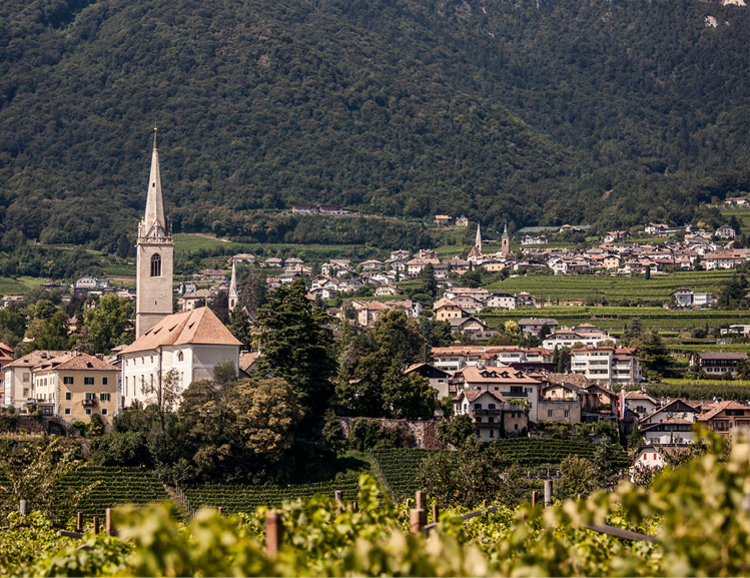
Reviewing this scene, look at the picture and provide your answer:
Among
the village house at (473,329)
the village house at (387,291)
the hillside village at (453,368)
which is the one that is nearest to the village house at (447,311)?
the hillside village at (453,368)

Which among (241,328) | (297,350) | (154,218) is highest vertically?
(154,218)

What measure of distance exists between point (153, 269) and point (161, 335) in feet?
39.1

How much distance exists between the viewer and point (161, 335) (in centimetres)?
8144

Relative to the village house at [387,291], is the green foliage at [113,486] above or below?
below

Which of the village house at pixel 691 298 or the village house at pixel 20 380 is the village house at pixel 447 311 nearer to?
the village house at pixel 691 298

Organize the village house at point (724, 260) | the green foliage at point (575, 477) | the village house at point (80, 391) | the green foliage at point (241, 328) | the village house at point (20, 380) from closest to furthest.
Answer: the green foliage at point (575, 477) → the village house at point (80, 391) → the village house at point (20, 380) → the green foliage at point (241, 328) → the village house at point (724, 260)

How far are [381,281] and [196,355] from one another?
394ft

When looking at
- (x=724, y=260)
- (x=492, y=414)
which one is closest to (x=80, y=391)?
(x=492, y=414)

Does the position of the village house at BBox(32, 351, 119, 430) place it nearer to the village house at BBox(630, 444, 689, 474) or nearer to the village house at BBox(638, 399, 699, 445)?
the village house at BBox(630, 444, 689, 474)

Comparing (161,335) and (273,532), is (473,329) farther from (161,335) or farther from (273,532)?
(273,532)

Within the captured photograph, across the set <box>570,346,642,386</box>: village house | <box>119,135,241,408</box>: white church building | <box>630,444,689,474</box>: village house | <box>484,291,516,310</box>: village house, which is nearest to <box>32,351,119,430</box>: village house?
<box>119,135,241,408</box>: white church building

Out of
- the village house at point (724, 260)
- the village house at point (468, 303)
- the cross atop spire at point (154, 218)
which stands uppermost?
the village house at point (724, 260)

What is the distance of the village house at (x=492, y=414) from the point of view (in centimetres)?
8169

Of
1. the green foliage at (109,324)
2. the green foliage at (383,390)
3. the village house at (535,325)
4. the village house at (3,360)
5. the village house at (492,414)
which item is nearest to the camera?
the green foliage at (383,390)
